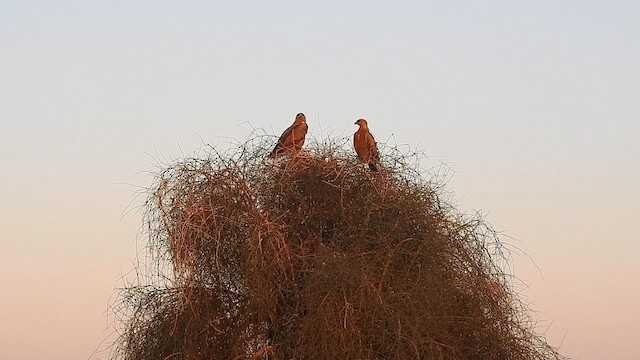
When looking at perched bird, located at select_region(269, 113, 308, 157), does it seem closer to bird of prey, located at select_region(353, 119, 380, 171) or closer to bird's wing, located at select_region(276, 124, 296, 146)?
bird's wing, located at select_region(276, 124, 296, 146)

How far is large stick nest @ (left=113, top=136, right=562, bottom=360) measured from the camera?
12180mm

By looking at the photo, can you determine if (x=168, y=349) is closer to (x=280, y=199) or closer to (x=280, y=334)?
(x=280, y=334)

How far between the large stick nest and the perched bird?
14 centimetres

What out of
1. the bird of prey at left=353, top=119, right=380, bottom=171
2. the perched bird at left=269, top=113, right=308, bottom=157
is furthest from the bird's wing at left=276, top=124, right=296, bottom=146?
the bird of prey at left=353, top=119, right=380, bottom=171

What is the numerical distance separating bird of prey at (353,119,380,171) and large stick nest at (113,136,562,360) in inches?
5.7

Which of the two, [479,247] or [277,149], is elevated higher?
[277,149]

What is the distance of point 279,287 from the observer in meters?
12.6

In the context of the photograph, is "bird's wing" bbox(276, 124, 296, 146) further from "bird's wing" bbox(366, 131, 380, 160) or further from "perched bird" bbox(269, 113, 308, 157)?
"bird's wing" bbox(366, 131, 380, 160)

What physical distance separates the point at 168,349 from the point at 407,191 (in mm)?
3623

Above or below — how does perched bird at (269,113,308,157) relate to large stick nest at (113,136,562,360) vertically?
above

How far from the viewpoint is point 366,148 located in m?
13.5

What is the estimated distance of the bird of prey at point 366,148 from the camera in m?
13.5

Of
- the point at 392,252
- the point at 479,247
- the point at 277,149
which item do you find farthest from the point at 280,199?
the point at 479,247

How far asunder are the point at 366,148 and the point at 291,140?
0.98 m
